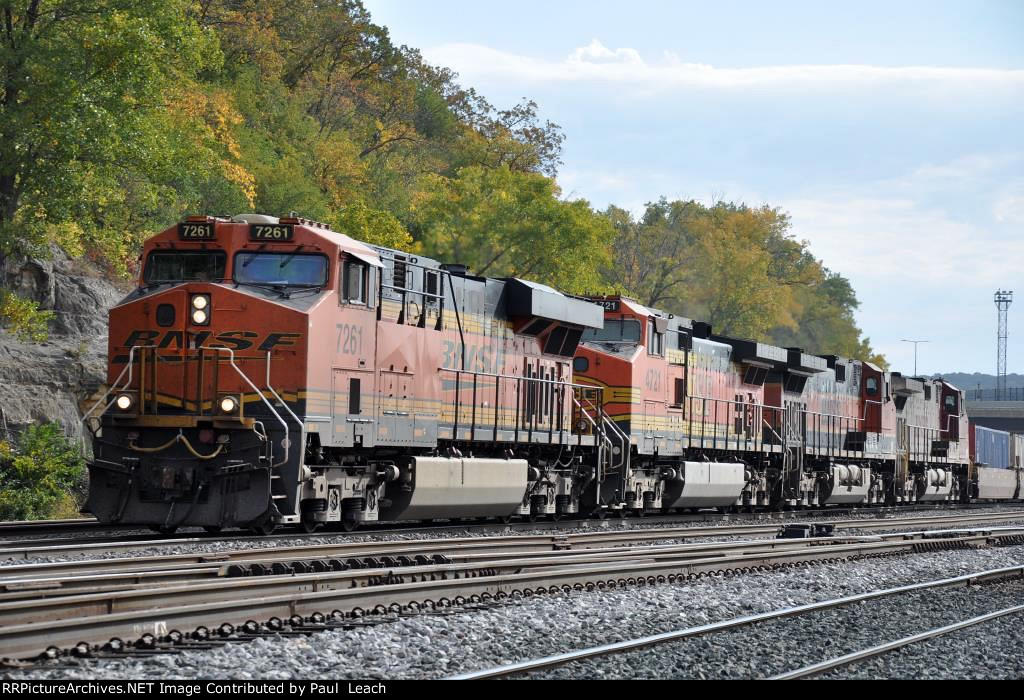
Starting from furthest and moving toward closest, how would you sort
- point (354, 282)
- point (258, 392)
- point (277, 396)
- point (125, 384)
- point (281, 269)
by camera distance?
point (354, 282) → point (281, 269) → point (125, 384) → point (277, 396) → point (258, 392)

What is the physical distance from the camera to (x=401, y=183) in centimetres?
6153

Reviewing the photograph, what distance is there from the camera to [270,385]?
45.4 ft

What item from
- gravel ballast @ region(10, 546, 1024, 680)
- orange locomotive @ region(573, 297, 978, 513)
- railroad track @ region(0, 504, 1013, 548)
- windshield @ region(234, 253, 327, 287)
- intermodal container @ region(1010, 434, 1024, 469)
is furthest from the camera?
intermodal container @ region(1010, 434, 1024, 469)

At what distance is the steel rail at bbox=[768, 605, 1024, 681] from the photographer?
7552 mm

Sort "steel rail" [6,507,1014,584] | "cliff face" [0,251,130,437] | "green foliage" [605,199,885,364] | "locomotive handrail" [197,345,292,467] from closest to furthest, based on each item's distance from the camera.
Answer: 1. "steel rail" [6,507,1014,584]
2. "locomotive handrail" [197,345,292,467]
3. "cliff face" [0,251,130,437]
4. "green foliage" [605,199,885,364]

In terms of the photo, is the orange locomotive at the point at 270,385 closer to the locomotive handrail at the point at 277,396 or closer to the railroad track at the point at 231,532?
the locomotive handrail at the point at 277,396

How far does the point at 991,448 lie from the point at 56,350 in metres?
34.3

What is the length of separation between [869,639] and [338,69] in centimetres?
5876

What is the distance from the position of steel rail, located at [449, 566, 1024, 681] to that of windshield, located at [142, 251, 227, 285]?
7488 millimetres

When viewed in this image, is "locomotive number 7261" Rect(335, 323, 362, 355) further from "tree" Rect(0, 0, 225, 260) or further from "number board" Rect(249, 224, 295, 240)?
"tree" Rect(0, 0, 225, 260)

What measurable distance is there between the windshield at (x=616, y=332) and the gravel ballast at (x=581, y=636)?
923 cm

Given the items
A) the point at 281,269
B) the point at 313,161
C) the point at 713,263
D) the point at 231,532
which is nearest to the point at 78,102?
the point at 281,269

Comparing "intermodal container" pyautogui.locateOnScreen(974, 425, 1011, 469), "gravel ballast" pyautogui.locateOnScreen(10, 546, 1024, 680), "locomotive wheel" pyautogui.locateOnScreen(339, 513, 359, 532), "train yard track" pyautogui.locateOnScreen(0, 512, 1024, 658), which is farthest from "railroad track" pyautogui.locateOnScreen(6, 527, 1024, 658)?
"intermodal container" pyautogui.locateOnScreen(974, 425, 1011, 469)

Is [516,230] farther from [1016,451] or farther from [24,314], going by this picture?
[24,314]
